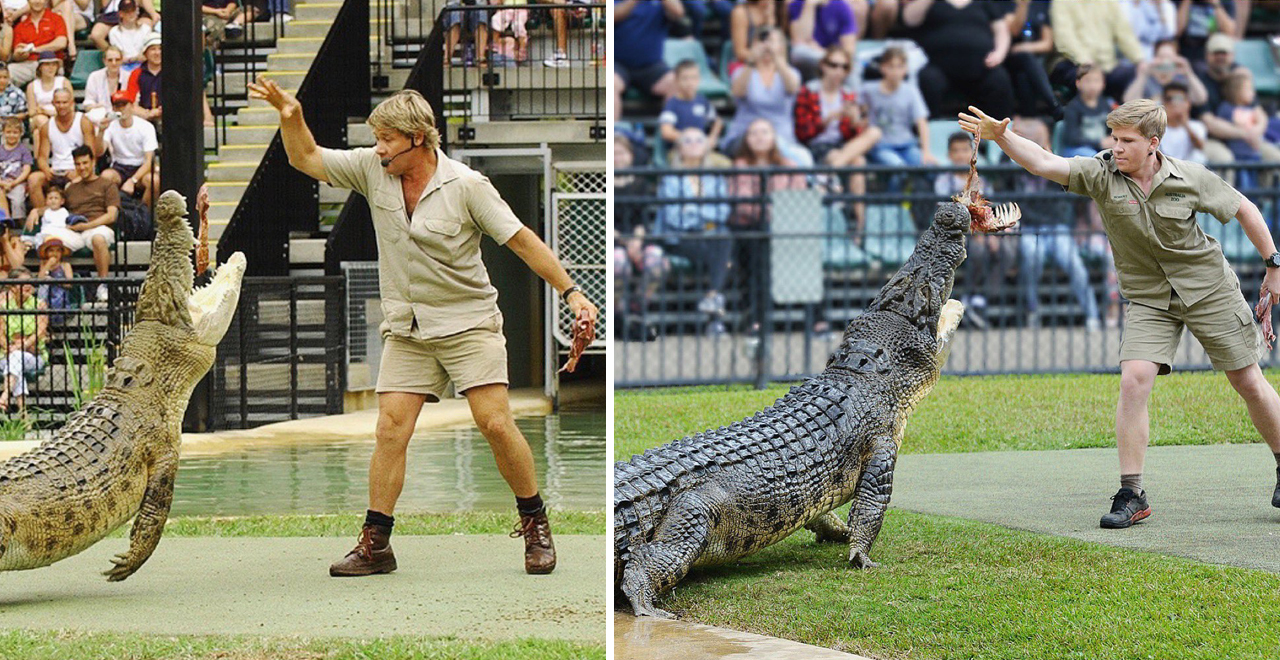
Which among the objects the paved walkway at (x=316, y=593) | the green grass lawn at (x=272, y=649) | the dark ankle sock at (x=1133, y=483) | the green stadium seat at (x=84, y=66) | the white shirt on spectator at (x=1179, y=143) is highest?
the green stadium seat at (x=84, y=66)

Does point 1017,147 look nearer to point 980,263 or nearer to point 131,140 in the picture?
point 980,263

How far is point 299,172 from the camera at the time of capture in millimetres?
12047

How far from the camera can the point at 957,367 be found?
10.2 metres

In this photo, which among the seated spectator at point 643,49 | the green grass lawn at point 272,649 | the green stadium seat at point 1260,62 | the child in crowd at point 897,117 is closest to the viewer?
the green grass lawn at point 272,649

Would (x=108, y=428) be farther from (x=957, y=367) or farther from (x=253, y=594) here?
(x=957, y=367)

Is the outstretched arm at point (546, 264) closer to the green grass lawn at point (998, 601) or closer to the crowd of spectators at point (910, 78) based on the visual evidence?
the green grass lawn at point (998, 601)

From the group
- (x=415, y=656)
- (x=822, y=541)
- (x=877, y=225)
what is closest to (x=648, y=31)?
(x=877, y=225)

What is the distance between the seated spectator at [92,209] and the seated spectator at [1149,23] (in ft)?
28.1

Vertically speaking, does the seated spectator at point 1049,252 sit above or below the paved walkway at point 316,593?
above

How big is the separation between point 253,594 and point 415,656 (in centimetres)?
103

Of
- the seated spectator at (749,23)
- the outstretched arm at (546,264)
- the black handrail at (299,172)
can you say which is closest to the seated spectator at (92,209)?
the black handrail at (299,172)

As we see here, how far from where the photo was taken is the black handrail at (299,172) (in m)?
11.1

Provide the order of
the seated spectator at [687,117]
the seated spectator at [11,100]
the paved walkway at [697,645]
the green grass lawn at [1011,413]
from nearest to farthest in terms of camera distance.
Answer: the paved walkway at [697,645] < the green grass lawn at [1011,413] < the seated spectator at [11,100] < the seated spectator at [687,117]

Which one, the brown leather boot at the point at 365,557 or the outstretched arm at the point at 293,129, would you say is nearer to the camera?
the outstretched arm at the point at 293,129
